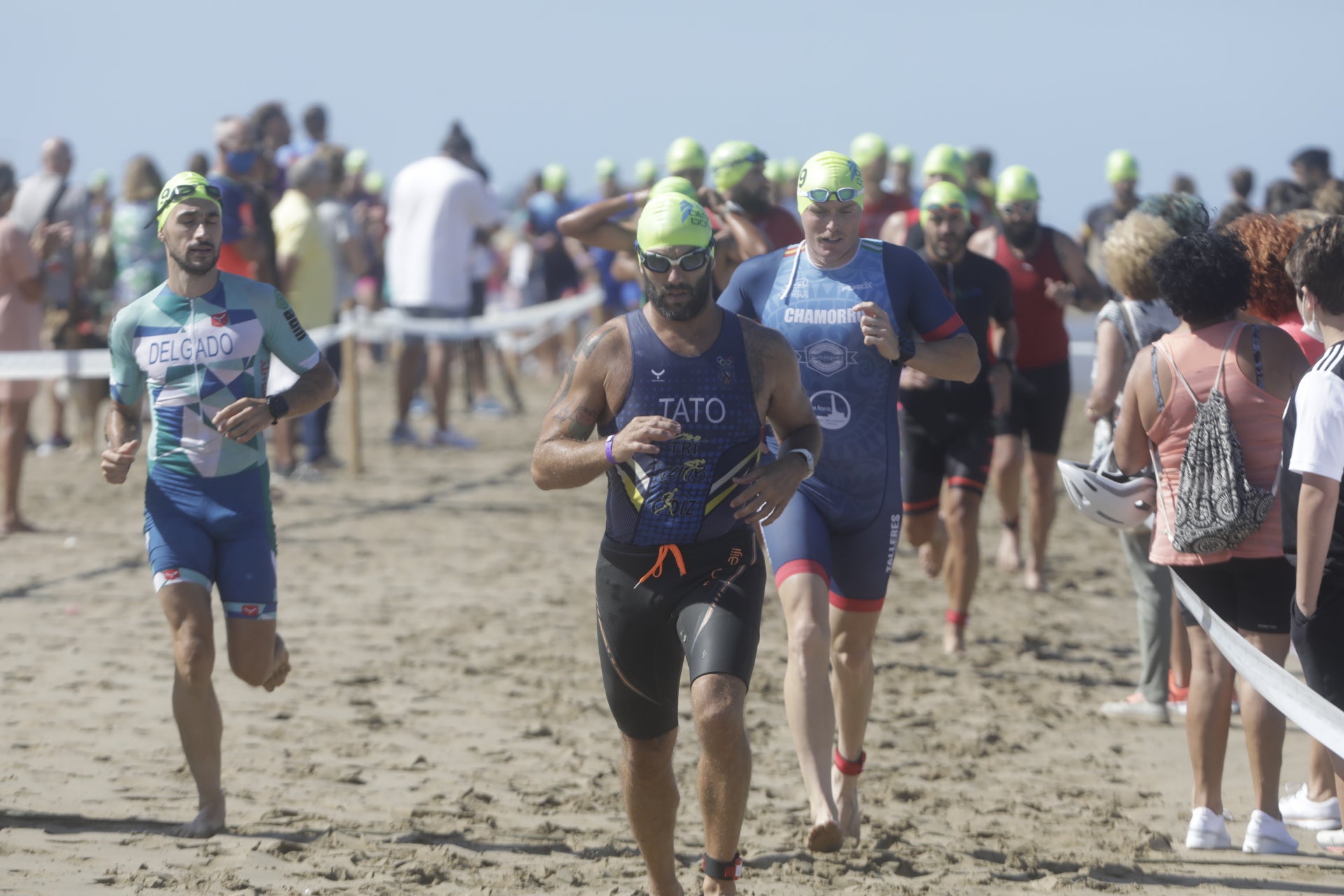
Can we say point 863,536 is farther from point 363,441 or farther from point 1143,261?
point 363,441

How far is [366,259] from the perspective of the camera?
45.2 feet

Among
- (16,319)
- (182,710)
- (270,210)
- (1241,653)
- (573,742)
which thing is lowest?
(573,742)

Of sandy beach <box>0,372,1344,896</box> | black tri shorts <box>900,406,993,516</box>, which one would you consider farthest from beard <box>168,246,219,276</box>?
black tri shorts <box>900,406,993,516</box>

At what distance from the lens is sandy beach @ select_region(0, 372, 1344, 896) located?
15.9 feet

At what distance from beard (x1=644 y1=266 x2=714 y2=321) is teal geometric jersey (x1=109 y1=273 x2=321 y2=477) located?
1.65m

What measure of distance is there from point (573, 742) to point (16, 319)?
18.3 feet

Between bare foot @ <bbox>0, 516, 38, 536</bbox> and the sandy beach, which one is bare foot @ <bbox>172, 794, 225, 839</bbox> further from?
bare foot @ <bbox>0, 516, 38, 536</bbox>

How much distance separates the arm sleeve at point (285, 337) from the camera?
5.32 metres

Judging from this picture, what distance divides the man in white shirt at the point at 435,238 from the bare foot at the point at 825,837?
980cm

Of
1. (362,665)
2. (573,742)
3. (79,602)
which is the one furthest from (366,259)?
(573,742)

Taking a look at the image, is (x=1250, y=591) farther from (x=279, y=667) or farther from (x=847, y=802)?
(x=279, y=667)

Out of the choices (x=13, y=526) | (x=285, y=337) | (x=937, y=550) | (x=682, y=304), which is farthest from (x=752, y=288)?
(x=13, y=526)

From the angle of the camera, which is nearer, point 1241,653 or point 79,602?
point 1241,653

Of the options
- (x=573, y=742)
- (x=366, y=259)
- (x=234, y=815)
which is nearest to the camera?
(x=234, y=815)
